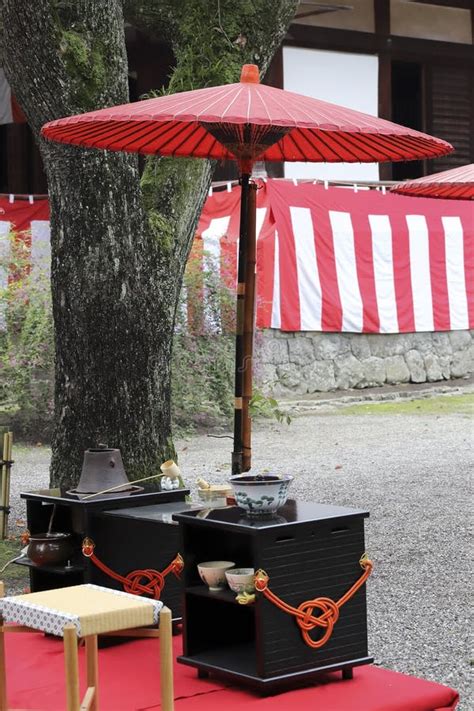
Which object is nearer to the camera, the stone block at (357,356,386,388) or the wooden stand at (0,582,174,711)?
the wooden stand at (0,582,174,711)

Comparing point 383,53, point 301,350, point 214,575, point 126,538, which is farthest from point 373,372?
point 214,575

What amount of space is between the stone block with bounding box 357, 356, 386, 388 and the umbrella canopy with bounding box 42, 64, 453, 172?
793 centimetres

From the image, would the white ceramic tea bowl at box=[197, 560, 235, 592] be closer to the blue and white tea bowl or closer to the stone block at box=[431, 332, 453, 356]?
the blue and white tea bowl

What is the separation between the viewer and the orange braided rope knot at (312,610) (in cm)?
349

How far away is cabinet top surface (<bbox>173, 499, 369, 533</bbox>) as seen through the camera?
140 inches

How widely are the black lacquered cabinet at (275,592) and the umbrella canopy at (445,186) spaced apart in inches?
167

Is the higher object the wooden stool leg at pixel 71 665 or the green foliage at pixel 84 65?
the green foliage at pixel 84 65

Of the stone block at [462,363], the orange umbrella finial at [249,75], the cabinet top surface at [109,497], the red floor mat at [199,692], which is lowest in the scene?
the red floor mat at [199,692]

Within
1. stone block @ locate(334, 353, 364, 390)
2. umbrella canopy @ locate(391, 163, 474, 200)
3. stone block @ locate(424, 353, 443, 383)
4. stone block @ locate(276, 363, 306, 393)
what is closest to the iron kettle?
umbrella canopy @ locate(391, 163, 474, 200)

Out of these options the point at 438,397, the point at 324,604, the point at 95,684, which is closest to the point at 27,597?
the point at 95,684

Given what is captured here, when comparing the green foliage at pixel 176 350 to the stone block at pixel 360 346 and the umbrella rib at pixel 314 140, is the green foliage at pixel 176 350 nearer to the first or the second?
the stone block at pixel 360 346

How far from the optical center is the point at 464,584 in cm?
531

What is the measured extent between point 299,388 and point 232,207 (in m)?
2.08

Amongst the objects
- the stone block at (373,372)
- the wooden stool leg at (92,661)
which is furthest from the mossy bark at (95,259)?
the stone block at (373,372)
